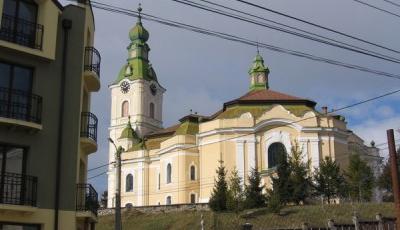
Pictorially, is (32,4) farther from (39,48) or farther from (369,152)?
(369,152)

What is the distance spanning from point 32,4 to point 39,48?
150 centimetres

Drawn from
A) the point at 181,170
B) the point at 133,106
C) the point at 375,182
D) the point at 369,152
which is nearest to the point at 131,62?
the point at 133,106

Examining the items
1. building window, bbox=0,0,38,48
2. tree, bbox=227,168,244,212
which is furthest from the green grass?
building window, bbox=0,0,38,48

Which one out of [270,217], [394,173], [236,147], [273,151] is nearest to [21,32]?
[394,173]

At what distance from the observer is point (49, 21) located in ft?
62.1

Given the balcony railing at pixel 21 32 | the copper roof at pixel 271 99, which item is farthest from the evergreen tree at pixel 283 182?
the balcony railing at pixel 21 32

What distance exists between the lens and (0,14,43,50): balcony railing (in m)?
17.9

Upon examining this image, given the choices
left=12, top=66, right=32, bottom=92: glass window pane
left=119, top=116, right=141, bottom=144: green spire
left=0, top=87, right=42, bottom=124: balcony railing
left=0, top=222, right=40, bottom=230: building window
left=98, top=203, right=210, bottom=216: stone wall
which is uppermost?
left=119, top=116, right=141, bottom=144: green spire

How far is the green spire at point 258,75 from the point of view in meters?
82.0

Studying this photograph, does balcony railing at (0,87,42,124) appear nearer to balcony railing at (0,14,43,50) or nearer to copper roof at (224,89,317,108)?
balcony railing at (0,14,43,50)

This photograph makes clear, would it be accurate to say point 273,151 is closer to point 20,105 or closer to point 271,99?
point 271,99

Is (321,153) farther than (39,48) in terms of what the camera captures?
Yes

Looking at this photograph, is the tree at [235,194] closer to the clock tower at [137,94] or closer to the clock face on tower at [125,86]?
the clock tower at [137,94]

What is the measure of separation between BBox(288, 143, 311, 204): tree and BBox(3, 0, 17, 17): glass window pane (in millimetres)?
35909
